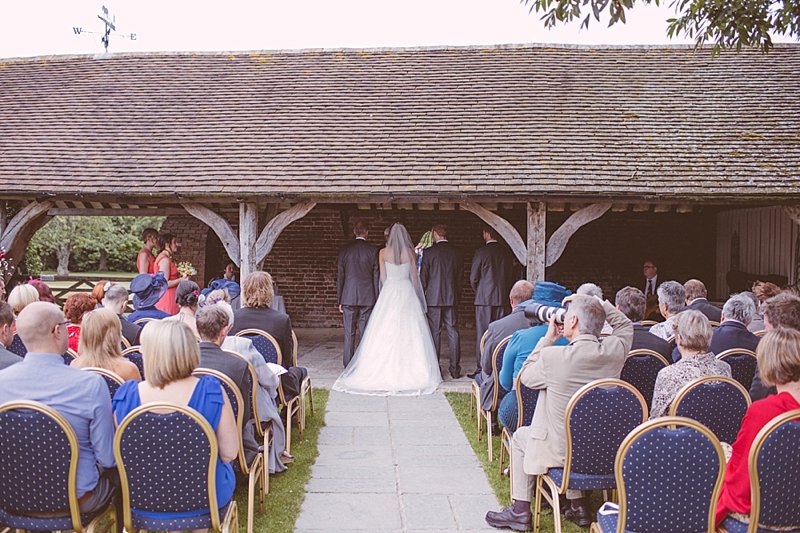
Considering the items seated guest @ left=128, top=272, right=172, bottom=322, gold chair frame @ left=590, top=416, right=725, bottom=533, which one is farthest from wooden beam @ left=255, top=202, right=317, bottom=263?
gold chair frame @ left=590, top=416, right=725, bottom=533

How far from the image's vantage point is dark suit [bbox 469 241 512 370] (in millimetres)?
9414

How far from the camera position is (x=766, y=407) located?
3.11m

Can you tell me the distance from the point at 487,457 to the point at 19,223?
323 inches

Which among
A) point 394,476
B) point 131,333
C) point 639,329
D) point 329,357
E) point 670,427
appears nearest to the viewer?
point 670,427

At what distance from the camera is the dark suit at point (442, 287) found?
30.9ft

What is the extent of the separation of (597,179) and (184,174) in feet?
19.6

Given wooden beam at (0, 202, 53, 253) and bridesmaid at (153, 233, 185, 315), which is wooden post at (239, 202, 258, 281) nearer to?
bridesmaid at (153, 233, 185, 315)

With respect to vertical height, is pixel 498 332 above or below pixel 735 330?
below

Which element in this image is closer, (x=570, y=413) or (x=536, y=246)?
(x=570, y=413)

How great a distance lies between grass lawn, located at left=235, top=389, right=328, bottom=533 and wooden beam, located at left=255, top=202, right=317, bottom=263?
403 cm

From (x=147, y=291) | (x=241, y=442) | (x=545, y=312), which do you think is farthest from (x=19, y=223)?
(x=545, y=312)

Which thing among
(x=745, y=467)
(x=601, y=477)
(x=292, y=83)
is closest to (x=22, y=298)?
(x=601, y=477)

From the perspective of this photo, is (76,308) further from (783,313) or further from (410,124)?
(410,124)

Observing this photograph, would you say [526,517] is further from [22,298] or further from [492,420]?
[22,298]
